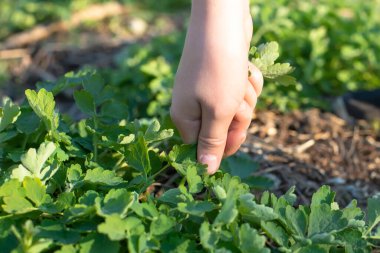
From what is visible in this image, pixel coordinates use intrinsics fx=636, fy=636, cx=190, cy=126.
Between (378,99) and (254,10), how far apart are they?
86cm

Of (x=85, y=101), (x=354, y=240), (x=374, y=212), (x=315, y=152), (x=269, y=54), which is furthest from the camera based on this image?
(x=315, y=152)

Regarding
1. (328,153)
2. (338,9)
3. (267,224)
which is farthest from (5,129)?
(338,9)

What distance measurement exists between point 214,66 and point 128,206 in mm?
389

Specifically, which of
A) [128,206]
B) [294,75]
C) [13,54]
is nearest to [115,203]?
[128,206]

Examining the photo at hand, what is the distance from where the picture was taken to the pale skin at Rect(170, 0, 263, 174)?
1.49 meters

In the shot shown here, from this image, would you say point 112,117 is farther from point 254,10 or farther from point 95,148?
point 254,10

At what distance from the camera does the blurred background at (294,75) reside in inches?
108

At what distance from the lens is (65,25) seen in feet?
16.7

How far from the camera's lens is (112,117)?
2145 mm

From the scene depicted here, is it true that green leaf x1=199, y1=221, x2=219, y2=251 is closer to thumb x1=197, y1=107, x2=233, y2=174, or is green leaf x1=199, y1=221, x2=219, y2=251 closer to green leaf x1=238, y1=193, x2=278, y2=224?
green leaf x1=238, y1=193, x2=278, y2=224

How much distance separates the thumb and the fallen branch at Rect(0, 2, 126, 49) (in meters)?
3.19

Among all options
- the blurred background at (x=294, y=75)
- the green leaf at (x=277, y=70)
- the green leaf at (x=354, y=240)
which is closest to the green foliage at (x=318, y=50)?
the blurred background at (x=294, y=75)

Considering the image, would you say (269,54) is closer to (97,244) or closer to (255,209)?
(255,209)

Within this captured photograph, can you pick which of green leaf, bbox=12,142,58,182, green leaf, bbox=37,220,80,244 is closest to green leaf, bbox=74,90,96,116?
green leaf, bbox=12,142,58,182
